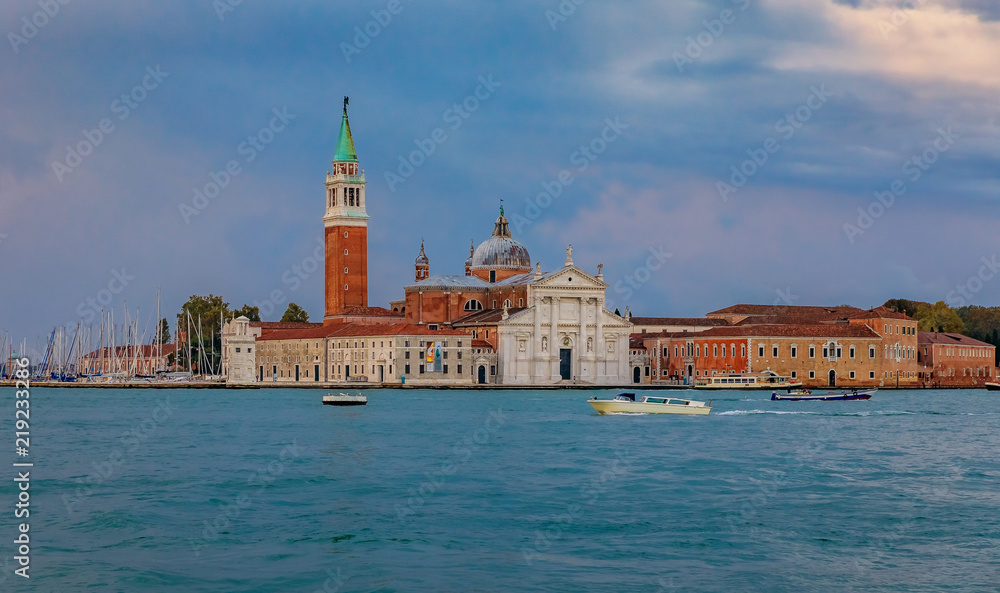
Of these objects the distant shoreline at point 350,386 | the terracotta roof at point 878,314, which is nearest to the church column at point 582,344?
the distant shoreline at point 350,386

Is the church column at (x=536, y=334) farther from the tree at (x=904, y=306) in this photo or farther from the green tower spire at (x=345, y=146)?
the tree at (x=904, y=306)

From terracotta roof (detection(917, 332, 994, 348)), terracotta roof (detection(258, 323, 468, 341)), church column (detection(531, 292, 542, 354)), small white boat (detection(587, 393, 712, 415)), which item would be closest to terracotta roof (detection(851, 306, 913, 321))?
terracotta roof (detection(917, 332, 994, 348))

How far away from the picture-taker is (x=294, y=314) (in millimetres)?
81375

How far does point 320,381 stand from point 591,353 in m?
13.4

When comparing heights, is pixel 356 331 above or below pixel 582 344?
above

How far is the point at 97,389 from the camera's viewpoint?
66875mm

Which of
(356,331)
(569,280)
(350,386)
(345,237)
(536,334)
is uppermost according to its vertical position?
(345,237)

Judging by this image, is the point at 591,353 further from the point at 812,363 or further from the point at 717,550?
the point at 717,550

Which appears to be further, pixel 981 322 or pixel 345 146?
pixel 981 322

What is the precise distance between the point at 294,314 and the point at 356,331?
1988cm

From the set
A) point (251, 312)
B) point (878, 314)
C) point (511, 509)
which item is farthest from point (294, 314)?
point (511, 509)

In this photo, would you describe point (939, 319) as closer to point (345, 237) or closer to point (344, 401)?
point (345, 237)

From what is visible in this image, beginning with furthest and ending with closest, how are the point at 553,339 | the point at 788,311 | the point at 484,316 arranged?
1. the point at 788,311
2. the point at 484,316
3. the point at 553,339

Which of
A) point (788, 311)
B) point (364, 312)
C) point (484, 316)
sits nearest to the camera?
point (484, 316)
